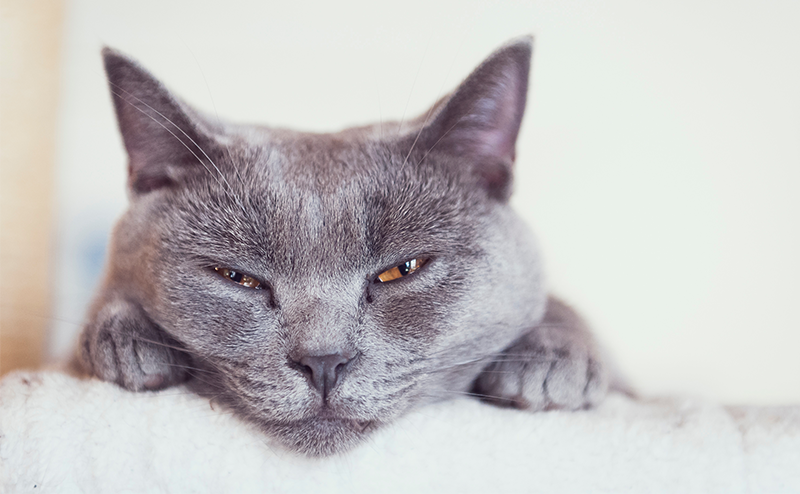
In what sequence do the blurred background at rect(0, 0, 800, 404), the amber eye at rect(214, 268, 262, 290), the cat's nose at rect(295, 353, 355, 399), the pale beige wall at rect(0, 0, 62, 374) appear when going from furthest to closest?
the blurred background at rect(0, 0, 800, 404), the pale beige wall at rect(0, 0, 62, 374), the amber eye at rect(214, 268, 262, 290), the cat's nose at rect(295, 353, 355, 399)

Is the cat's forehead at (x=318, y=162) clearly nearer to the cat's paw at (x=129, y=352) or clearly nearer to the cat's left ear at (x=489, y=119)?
the cat's left ear at (x=489, y=119)

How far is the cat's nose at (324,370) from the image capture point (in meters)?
0.68

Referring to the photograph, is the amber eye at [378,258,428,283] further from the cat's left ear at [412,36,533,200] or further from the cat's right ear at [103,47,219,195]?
the cat's right ear at [103,47,219,195]

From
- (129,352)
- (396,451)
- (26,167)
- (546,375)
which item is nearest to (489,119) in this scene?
(546,375)

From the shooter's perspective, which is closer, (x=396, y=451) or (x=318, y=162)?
(x=396, y=451)

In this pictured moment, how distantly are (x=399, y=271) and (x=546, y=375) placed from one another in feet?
0.92

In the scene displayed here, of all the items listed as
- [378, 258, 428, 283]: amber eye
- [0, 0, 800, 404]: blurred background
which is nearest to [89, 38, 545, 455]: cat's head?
[378, 258, 428, 283]: amber eye

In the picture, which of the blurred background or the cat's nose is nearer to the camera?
the cat's nose

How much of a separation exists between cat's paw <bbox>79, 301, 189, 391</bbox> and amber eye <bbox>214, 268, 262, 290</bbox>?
128 millimetres

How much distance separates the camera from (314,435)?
0.70 m

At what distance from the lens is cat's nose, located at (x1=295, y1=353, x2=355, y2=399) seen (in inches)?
26.8

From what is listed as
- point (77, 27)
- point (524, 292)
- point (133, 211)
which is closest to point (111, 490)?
point (133, 211)

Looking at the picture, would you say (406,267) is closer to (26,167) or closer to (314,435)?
(314,435)

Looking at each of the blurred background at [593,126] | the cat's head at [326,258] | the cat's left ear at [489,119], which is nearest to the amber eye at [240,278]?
the cat's head at [326,258]
